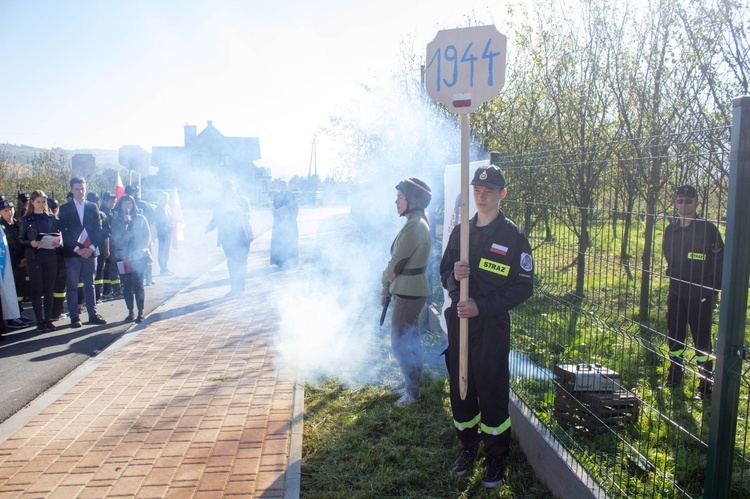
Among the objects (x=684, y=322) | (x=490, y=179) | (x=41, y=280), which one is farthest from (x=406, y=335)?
(x=41, y=280)

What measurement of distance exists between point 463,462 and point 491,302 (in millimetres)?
1201

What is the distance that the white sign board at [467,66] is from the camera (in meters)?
4.00

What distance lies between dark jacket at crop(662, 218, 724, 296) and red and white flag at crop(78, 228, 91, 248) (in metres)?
7.59

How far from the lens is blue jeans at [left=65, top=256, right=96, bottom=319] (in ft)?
27.1

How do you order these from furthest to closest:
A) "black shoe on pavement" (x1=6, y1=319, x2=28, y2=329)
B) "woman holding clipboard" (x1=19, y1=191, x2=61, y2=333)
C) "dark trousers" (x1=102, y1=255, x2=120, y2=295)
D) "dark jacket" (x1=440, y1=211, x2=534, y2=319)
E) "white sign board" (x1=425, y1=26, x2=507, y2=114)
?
1. "dark trousers" (x1=102, y1=255, x2=120, y2=295)
2. "black shoe on pavement" (x1=6, y1=319, x2=28, y2=329)
3. "woman holding clipboard" (x1=19, y1=191, x2=61, y2=333)
4. "white sign board" (x1=425, y1=26, x2=507, y2=114)
5. "dark jacket" (x1=440, y1=211, x2=534, y2=319)

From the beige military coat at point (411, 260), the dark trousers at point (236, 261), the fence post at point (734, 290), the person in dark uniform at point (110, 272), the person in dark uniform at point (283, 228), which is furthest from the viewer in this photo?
the person in dark uniform at point (283, 228)

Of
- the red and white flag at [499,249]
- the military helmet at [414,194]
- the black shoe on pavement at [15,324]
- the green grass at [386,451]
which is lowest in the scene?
the green grass at [386,451]

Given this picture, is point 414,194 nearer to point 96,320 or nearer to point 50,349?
point 50,349

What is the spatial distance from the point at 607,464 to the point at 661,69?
20.1 feet

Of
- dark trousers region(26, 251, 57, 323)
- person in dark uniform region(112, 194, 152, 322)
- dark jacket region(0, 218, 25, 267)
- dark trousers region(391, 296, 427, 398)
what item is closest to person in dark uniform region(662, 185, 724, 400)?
dark trousers region(391, 296, 427, 398)

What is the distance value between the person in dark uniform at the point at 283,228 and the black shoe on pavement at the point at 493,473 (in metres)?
10.7

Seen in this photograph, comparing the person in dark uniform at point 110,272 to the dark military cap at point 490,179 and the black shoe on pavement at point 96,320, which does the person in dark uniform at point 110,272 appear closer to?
the black shoe on pavement at point 96,320

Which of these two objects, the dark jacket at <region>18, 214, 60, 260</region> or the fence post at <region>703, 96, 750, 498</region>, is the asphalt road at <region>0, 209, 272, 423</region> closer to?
the dark jacket at <region>18, 214, 60, 260</region>

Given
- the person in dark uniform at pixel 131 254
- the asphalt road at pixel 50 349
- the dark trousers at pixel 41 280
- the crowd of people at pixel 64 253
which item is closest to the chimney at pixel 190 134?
the asphalt road at pixel 50 349
